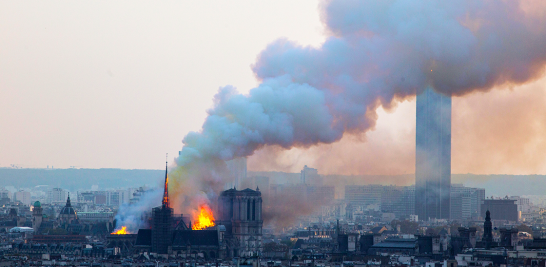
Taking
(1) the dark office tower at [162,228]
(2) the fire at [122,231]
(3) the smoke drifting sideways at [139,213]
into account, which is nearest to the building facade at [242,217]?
(3) the smoke drifting sideways at [139,213]

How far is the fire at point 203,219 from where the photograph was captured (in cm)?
10875

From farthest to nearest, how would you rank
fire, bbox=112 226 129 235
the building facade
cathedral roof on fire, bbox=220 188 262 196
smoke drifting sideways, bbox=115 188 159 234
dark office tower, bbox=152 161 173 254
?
fire, bbox=112 226 129 235 < smoke drifting sideways, bbox=115 188 159 234 < the building facade < cathedral roof on fire, bbox=220 188 262 196 < dark office tower, bbox=152 161 173 254

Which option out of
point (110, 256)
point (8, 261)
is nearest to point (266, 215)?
point (110, 256)

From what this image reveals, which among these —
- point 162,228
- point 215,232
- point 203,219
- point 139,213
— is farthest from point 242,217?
point 162,228

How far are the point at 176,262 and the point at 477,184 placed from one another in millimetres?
113330

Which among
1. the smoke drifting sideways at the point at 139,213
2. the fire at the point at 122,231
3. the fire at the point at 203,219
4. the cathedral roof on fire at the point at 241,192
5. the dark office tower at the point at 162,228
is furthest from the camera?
the fire at the point at 122,231

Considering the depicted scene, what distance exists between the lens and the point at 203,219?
109938 mm

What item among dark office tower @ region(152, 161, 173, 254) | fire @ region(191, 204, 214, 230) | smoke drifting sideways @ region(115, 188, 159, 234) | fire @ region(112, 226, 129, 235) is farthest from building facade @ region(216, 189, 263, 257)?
fire @ region(112, 226, 129, 235)

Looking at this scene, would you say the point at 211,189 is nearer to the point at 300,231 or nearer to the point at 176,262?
the point at 176,262

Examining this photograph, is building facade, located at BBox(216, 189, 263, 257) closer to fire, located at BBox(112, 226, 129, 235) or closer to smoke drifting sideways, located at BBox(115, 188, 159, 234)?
smoke drifting sideways, located at BBox(115, 188, 159, 234)

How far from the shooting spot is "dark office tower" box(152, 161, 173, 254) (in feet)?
339

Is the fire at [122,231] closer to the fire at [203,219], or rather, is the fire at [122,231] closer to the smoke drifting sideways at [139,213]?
the smoke drifting sideways at [139,213]

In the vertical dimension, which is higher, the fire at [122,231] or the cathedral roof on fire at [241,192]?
the cathedral roof on fire at [241,192]

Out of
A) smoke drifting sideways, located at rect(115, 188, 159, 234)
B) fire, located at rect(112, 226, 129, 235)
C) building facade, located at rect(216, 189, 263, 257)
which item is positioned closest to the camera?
building facade, located at rect(216, 189, 263, 257)
